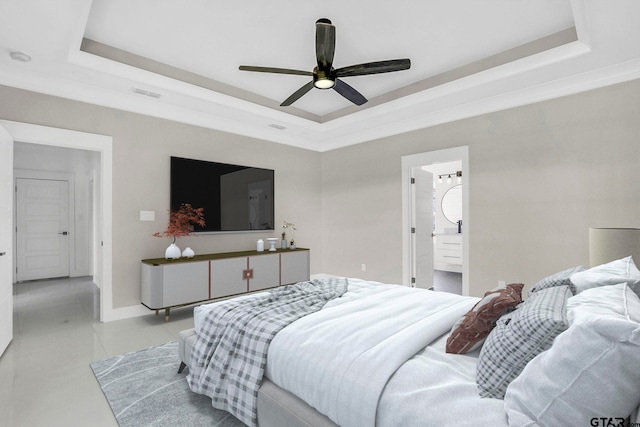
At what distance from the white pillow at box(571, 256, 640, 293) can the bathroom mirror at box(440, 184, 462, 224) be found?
5.61 m

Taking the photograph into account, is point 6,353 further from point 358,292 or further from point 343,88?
point 343,88

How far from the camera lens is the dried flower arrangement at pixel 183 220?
383 centimetres

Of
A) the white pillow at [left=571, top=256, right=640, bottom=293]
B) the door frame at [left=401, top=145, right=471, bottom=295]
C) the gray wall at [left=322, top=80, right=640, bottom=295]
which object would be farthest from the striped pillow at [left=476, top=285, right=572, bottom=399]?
the door frame at [left=401, top=145, right=471, bottom=295]

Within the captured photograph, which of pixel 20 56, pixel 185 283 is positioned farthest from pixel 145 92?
pixel 185 283

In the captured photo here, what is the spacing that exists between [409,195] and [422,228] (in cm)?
61

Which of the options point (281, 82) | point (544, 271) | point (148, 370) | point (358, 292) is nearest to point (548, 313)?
point (358, 292)

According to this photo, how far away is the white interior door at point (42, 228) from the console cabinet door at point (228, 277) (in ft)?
14.0

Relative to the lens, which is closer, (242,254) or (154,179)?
(154,179)

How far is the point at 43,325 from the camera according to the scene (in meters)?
3.45

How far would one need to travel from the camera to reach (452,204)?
7.16 m

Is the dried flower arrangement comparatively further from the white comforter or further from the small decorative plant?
the white comforter

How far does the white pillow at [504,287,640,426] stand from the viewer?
0.80 meters

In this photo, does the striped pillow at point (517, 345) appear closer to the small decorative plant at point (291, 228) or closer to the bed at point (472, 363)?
the bed at point (472, 363)

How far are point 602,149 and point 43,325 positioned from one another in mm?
5970
